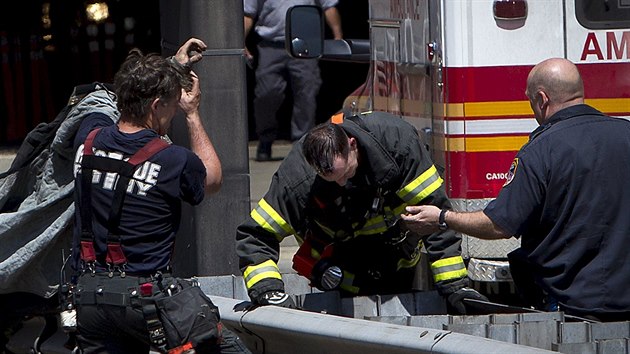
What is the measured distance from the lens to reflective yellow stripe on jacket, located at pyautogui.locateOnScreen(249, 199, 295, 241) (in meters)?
5.70

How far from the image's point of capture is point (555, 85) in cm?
529

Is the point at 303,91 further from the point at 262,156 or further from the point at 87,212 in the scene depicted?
the point at 87,212

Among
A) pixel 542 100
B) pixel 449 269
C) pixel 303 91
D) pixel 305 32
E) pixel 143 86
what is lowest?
pixel 449 269

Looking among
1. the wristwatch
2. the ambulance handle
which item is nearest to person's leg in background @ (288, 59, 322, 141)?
the ambulance handle

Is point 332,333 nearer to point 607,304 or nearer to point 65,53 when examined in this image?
point 607,304

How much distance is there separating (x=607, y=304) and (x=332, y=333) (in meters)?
1.01

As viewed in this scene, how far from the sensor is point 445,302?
19.5ft

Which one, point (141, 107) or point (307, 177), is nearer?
point (141, 107)

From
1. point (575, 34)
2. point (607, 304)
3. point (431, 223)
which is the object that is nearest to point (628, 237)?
point (607, 304)

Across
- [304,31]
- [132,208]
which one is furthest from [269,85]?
[132,208]

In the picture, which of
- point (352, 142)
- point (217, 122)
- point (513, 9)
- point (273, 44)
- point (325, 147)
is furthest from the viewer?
point (273, 44)

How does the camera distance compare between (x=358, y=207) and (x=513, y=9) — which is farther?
(x=513, y=9)

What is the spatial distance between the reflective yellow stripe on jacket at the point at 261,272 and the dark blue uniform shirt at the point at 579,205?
3.17ft

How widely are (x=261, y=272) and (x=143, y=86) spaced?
3.54ft
